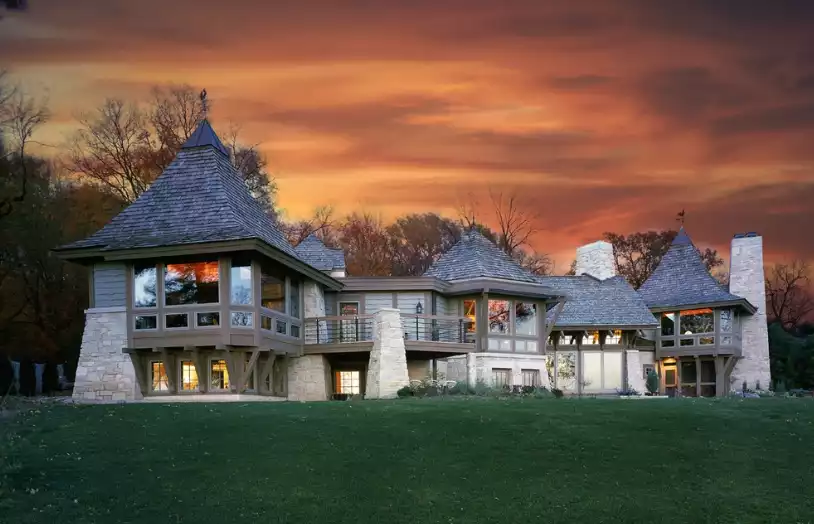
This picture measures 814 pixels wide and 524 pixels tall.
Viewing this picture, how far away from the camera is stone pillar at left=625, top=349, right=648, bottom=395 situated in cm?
4250

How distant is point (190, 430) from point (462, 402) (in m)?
7.34

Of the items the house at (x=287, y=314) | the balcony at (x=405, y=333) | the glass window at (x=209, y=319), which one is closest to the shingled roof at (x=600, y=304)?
the house at (x=287, y=314)

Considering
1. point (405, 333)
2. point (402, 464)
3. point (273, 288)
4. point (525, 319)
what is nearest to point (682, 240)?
point (525, 319)

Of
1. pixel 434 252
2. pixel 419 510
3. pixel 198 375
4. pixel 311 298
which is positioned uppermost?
pixel 434 252

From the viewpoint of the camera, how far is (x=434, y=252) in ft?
202

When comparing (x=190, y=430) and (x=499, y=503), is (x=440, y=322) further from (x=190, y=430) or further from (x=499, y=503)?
(x=499, y=503)

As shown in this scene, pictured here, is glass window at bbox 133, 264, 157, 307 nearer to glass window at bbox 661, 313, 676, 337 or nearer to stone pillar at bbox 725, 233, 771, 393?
glass window at bbox 661, 313, 676, 337

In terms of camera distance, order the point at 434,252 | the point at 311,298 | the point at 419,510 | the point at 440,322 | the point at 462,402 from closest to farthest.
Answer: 1. the point at 419,510
2. the point at 462,402
3. the point at 311,298
4. the point at 440,322
5. the point at 434,252

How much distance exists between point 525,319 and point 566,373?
655cm

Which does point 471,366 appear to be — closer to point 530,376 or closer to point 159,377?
point 530,376

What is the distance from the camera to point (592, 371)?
42.3 metres

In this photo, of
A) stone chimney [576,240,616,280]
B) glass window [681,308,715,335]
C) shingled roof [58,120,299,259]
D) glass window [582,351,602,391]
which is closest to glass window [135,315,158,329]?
shingled roof [58,120,299,259]

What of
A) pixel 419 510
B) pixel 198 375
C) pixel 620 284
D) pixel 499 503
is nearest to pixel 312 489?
pixel 419 510

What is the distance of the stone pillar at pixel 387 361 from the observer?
28.6 metres
